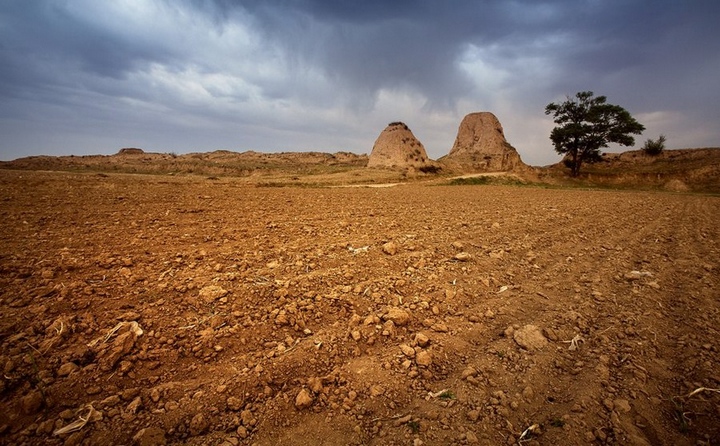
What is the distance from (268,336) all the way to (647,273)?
16.7 feet

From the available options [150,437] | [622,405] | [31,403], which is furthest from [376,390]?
[31,403]

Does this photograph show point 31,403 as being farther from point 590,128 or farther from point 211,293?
point 590,128

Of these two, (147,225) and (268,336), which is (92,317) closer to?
(268,336)

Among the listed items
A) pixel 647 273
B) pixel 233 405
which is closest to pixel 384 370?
pixel 233 405

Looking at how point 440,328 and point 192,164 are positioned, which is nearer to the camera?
point 440,328

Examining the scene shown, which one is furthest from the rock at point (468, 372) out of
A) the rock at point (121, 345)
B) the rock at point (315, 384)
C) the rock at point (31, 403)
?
the rock at point (31, 403)

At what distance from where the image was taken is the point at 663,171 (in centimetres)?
3359

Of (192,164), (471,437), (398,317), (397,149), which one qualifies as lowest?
(471,437)

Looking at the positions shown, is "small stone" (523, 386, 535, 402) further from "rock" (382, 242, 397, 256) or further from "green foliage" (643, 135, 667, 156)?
"green foliage" (643, 135, 667, 156)

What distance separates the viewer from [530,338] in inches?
103

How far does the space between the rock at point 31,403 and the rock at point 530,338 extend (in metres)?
3.43

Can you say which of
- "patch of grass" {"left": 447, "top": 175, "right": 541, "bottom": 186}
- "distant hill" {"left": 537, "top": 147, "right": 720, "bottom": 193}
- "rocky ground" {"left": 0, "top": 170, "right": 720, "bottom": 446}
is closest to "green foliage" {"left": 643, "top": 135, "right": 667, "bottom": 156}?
"distant hill" {"left": 537, "top": 147, "right": 720, "bottom": 193}

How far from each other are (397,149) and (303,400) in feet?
125

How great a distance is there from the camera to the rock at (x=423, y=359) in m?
2.32
